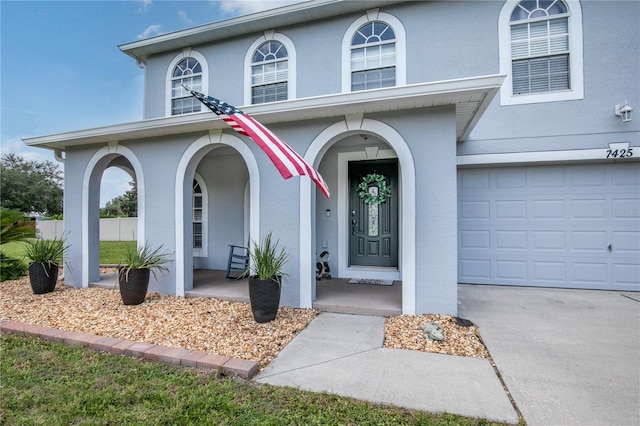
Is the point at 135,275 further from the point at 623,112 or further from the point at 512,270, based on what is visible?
the point at 623,112

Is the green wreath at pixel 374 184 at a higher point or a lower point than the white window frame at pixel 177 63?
lower

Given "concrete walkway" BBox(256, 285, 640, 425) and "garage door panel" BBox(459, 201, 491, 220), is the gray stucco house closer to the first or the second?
"garage door panel" BBox(459, 201, 491, 220)

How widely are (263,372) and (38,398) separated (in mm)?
1817

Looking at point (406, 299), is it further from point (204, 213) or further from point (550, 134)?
point (204, 213)

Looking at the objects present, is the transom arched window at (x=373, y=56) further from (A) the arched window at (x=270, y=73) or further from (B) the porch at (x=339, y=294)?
(B) the porch at (x=339, y=294)

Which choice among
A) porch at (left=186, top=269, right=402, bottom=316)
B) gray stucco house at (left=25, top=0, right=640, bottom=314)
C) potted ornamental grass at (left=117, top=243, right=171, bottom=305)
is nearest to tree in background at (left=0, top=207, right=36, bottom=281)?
gray stucco house at (left=25, top=0, right=640, bottom=314)

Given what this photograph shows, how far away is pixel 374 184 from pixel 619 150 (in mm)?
4473

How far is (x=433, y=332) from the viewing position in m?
3.57

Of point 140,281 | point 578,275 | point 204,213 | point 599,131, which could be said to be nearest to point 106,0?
point 204,213

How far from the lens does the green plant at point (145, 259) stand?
4875mm

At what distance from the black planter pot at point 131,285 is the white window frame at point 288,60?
462 centimetres

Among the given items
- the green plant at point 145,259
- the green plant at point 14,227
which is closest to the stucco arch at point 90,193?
the green plant at point 14,227

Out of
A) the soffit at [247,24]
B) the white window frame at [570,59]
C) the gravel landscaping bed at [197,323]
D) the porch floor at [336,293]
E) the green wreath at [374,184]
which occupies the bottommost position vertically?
the gravel landscaping bed at [197,323]

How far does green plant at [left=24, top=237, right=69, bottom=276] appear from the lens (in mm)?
5633
